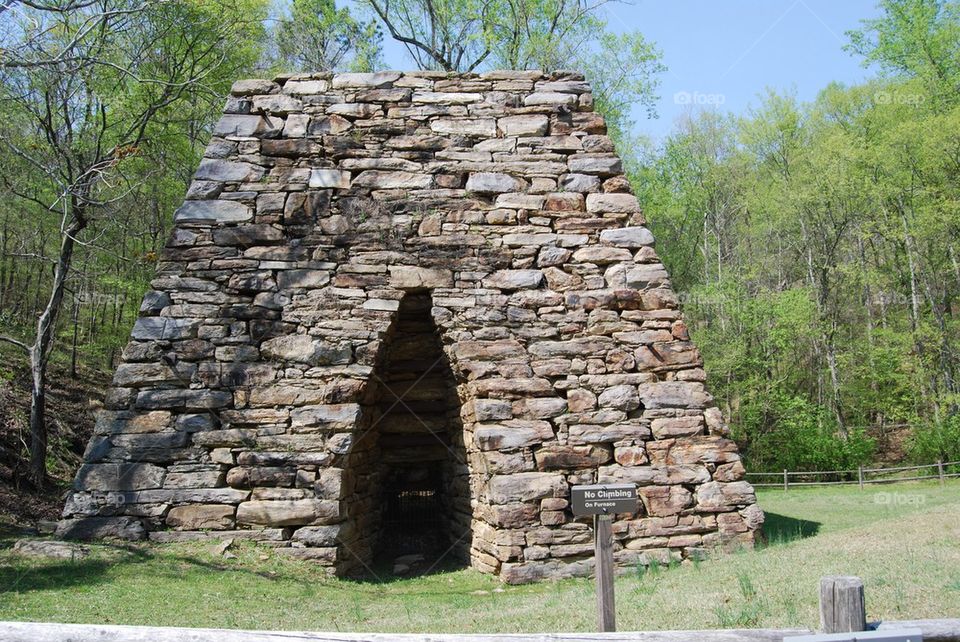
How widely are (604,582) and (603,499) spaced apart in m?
0.68

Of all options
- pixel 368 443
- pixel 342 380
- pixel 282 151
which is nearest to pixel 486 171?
pixel 282 151

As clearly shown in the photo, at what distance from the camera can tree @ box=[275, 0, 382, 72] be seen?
70.2 ft

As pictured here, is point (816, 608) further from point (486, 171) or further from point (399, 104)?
point (399, 104)

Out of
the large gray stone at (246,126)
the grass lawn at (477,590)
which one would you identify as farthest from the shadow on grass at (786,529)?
the large gray stone at (246,126)

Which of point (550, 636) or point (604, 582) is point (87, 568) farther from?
point (550, 636)

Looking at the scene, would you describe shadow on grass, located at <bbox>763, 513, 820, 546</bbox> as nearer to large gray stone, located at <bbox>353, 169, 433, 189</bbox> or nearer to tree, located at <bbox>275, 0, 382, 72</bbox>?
large gray stone, located at <bbox>353, 169, 433, 189</bbox>

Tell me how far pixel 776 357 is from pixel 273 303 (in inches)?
792

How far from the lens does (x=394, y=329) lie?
8148mm

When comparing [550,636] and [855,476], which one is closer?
[550,636]

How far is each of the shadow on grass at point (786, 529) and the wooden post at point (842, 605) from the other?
4.90 meters

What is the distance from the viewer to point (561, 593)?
6.43m

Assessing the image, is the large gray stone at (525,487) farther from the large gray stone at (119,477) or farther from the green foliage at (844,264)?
the green foliage at (844,264)

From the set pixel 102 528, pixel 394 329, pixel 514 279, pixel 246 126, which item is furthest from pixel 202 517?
pixel 246 126

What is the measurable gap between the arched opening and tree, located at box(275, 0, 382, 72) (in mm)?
14331
